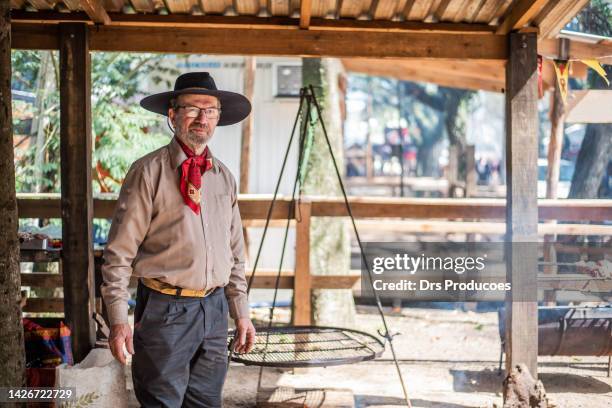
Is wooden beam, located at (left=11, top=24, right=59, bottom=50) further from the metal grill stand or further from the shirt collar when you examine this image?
the shirt collar

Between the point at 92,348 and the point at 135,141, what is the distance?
3.13 meters

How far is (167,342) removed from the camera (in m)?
3.04

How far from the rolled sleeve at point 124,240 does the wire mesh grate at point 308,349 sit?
1483 mm

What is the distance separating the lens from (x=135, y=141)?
7.39 metres

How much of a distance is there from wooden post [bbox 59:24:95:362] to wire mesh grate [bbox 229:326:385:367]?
3.36 ft

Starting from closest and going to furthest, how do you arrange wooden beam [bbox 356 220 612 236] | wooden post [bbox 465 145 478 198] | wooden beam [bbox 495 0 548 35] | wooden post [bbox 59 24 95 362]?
wooden beam [bbox 495 0 548 35] < wooden post [bbox 59 24 95 362] < wooden beam [bbox 356 220 612 236] < wooden post [bbox 465 145 478 198]

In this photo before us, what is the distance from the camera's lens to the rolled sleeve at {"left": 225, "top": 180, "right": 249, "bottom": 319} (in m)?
3.41

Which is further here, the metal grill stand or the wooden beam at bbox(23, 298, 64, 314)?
the wooden beam at bbox(23, 298, 64, 314)

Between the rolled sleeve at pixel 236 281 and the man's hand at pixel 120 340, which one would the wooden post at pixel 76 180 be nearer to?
the rolled sleeve at pixel 236 281

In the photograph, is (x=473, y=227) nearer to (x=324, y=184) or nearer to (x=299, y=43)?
(x=324, y=184)

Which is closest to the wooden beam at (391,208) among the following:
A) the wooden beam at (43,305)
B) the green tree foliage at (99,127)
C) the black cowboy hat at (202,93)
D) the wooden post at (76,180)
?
the wooden beam at (43,305)

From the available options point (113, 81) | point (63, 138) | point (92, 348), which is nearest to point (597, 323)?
point (92, 348)

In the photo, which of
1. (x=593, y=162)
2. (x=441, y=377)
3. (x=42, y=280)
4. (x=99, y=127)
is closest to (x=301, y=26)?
(x=42, y=280)

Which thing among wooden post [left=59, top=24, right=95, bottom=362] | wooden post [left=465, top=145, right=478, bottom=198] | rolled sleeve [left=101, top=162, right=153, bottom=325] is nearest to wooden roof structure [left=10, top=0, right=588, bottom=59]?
wooden post [left=59, top=24, right=95, bottom=362]
